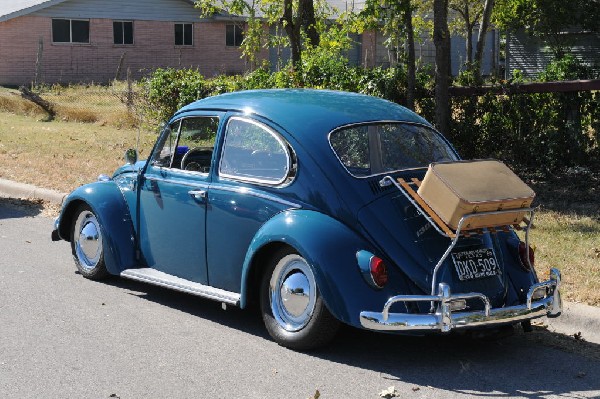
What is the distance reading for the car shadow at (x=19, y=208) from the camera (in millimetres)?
11633

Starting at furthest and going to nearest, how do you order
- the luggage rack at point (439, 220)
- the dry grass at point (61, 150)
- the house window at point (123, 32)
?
the house window at point (123, 32), the dry grass at point (61, 150), the luggage rack at point (439, 220)

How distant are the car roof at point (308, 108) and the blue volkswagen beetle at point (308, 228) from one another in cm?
1

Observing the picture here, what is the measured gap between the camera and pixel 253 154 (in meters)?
6.84

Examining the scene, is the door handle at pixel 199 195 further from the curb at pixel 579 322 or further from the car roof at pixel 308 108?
the curb at pixel 579 322

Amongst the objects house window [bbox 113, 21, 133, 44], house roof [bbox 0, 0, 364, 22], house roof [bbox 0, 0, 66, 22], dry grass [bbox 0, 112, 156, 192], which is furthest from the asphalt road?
house window [bbox 113, 21, 133, 44]

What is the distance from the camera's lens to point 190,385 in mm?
5613

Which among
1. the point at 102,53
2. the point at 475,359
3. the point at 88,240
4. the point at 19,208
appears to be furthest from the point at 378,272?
the point at 102,53

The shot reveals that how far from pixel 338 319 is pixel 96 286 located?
112 inches

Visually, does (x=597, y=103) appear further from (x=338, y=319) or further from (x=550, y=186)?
(x=338, y=319)

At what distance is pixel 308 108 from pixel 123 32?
3515cm

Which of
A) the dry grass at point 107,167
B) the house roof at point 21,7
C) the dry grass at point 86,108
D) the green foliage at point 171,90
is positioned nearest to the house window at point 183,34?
the house roof at point 21,7

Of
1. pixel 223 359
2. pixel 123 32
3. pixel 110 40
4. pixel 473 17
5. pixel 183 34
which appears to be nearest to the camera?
pixel 223 359

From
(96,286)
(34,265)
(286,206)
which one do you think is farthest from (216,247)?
(34,265)

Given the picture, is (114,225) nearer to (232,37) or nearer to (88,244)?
(88,244)
